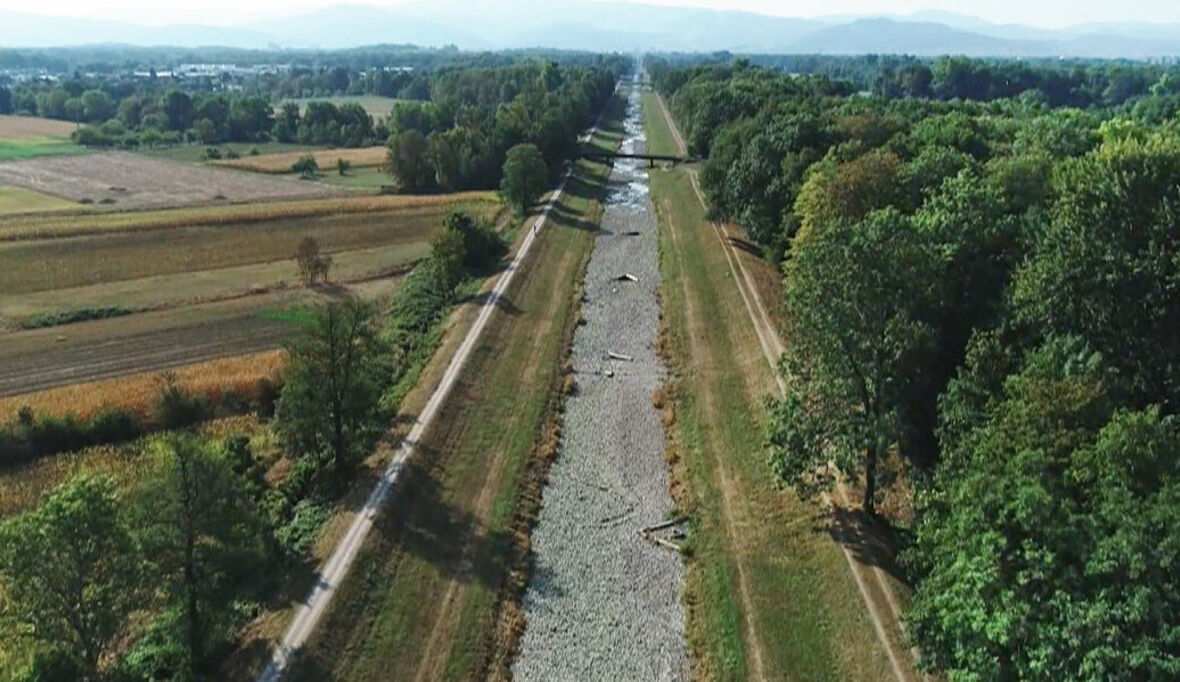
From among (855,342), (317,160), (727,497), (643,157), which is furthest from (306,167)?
(855,342)

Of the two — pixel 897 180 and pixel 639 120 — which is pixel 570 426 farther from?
pixel 639 120

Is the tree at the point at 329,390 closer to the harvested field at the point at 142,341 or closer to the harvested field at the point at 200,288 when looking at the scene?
the harvested field at the point at 142,341

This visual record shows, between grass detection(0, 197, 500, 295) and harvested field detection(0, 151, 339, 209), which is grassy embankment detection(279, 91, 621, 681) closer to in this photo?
grass detection(0, 197, 500, 295)

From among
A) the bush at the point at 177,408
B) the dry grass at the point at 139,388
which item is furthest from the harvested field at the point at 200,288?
the bush at the point at 177,408

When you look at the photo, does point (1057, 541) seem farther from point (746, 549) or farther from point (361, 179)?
point (361, 179)

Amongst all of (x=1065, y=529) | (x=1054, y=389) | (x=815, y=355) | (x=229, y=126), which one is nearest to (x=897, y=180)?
(x=815, y=355)

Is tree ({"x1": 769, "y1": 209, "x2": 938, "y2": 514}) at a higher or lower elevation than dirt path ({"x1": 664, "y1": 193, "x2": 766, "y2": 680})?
higher

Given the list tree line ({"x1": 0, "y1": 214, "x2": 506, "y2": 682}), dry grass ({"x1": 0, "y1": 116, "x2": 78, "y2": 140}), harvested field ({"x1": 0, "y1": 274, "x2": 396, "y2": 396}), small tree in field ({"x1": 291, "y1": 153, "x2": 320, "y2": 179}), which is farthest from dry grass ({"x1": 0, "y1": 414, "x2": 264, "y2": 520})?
dry grass ({"x1": 0, "y1": 116, "x2": 78, "y2": 140})
